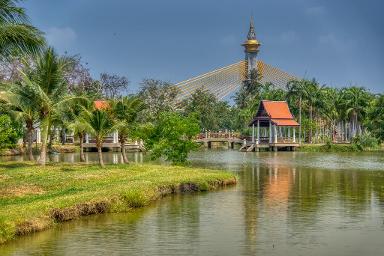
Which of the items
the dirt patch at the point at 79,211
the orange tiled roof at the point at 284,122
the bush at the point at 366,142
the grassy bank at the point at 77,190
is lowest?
the dirt patch at the point at 79,211

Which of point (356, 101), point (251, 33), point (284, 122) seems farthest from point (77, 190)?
point (251, 33)

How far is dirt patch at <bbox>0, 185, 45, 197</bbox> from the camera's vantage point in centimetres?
2608

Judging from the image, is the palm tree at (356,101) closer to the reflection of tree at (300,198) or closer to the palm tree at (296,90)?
the palm tree at (296,90)

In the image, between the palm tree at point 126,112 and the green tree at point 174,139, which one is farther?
the green tree at point 174,139

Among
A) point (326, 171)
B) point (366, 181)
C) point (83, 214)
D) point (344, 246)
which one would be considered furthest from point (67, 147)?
point (344, 246)

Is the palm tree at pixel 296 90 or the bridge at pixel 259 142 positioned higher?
the palm tree at pixel 296 90

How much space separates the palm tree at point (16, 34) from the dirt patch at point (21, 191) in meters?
5.81

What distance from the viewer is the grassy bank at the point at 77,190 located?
21.1 metres

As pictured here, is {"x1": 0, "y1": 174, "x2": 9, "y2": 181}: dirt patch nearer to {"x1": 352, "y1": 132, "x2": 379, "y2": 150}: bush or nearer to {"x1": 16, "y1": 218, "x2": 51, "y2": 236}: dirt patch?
{"x1": 16, "y1": 218, "x2": 51, "y2": 236}: dirt patch

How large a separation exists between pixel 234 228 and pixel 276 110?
73.5m

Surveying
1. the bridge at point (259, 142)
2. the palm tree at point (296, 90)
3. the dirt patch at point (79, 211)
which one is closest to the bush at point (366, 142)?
the bridge at point (259, 142)

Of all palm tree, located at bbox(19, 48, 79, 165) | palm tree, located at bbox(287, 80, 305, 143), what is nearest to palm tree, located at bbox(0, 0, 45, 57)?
palm tree, located at bbox(19, 48, 79, 165)

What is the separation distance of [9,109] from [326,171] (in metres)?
24.3

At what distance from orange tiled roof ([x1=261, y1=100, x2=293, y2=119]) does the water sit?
2357 inches
